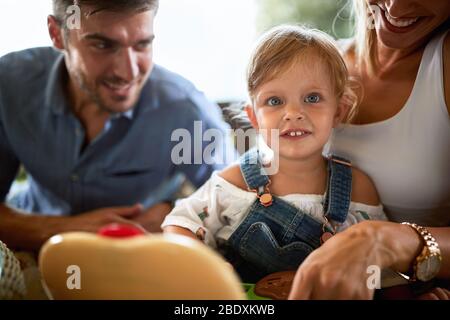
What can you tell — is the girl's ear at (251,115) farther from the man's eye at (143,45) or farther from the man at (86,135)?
the man's eye at (143,45)

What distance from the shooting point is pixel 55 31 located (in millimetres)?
871

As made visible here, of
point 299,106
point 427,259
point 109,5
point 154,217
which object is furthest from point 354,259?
point 109,5

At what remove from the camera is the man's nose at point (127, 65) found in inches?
32.6

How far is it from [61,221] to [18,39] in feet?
1.01

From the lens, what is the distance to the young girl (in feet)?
2.64

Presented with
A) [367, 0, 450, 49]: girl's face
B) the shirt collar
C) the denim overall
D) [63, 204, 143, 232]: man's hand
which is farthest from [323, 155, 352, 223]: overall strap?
the shirt collar

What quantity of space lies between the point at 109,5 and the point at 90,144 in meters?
0.24

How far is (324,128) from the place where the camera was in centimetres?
82

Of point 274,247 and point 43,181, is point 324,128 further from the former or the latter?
point 43,181

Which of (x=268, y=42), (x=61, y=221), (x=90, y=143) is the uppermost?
(x=268, y=42)

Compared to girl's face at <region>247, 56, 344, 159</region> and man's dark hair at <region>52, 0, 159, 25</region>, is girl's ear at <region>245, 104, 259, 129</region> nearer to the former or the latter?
girl's face at <region>247, 56, 344, 159</region>

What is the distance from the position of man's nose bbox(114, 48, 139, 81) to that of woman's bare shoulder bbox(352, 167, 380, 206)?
37 centimetres

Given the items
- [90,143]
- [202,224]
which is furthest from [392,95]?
[90,143]

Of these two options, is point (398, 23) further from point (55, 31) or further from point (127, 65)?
point (55, 31)
